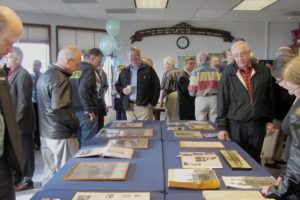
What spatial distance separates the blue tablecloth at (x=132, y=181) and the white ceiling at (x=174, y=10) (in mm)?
4621

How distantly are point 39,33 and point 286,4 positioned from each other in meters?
5.29

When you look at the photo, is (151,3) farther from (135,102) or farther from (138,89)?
(135,102)

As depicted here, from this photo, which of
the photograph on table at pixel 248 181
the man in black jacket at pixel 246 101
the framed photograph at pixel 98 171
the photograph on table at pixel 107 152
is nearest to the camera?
the photograph on table at pixel 248 181

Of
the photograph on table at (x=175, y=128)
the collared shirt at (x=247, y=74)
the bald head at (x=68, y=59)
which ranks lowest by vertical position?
the photograph on table at (x=175, y=128)

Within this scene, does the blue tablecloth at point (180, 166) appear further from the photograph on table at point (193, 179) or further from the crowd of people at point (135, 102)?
the crowd of people at point (135, 102)

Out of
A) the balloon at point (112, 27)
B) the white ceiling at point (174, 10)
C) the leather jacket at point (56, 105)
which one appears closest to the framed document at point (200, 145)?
the leather jacket at point (56, 105)

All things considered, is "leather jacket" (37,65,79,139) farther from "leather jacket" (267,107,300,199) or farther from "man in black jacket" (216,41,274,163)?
"leather jacket" (267,107,300,199)

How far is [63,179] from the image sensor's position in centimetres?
169

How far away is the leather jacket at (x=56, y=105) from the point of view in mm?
2635

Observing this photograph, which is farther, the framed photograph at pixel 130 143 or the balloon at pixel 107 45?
the balloon at pixel 107 45

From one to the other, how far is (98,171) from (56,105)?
1.00 m

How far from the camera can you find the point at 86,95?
3.77 metres

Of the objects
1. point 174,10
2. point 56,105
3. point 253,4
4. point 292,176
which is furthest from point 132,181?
point 174,10

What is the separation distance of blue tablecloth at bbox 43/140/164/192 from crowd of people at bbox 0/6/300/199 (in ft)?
0.67
